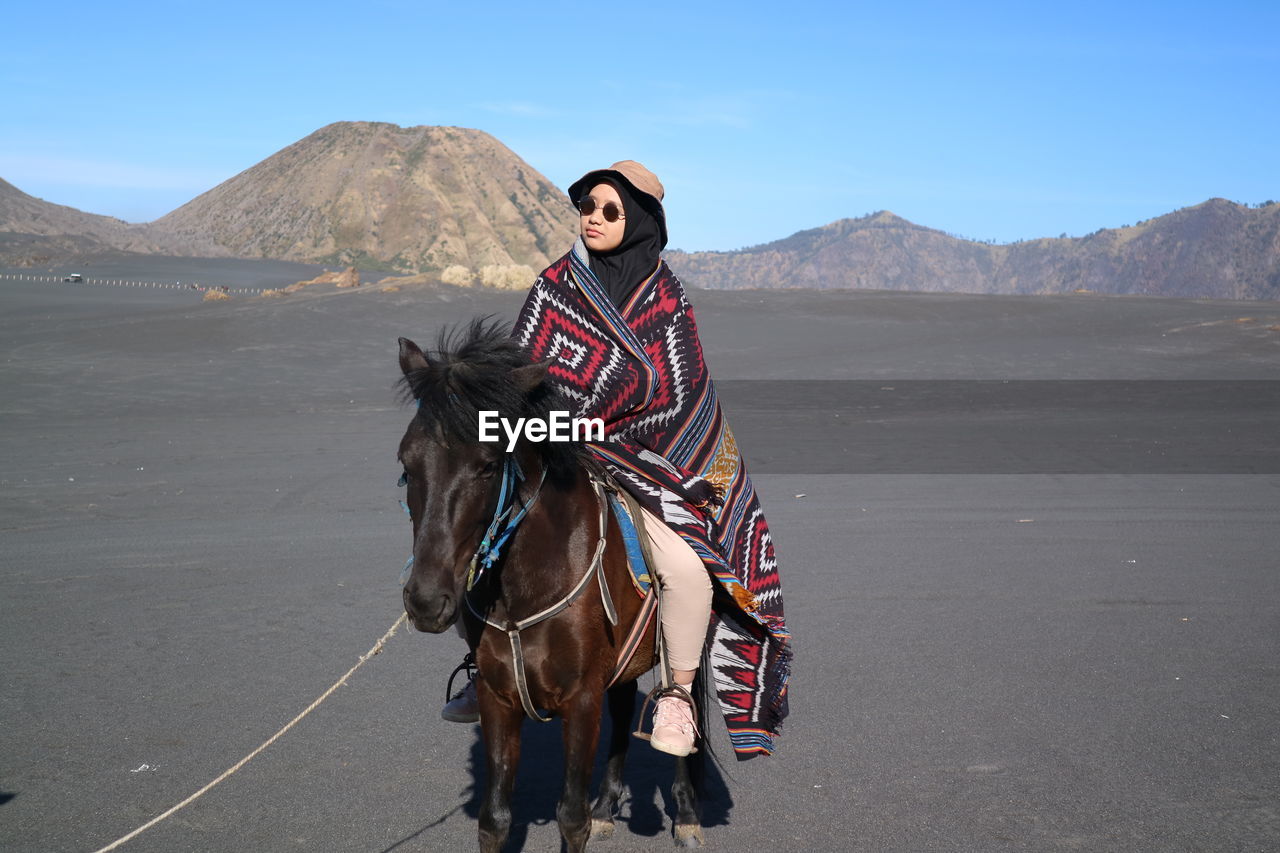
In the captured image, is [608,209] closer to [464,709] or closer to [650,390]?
[650,390]

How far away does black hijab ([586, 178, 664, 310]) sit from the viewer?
421cm

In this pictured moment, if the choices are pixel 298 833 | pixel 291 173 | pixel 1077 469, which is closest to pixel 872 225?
pixel 291 173

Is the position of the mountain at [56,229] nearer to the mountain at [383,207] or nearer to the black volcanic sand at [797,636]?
the mountain at [383,207]

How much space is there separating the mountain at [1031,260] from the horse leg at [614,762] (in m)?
80.8

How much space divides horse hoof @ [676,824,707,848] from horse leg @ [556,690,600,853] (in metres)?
0.98

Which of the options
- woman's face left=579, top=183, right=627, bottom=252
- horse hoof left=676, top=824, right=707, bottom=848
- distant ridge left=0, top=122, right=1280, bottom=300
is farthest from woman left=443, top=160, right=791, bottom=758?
distant ridge left=0, top=122, right=1280, bottom=300

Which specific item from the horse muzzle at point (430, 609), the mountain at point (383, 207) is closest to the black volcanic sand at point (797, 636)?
the horse muzzle at point (430, 609)

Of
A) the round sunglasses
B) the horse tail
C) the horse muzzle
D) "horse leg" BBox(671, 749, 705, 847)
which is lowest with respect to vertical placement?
"horse leg" BBox(671, 749, 705, 847)

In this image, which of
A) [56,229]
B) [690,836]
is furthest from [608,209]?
[56,229]

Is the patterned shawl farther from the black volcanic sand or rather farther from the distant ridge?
the distant ridge

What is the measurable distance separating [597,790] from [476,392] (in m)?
2.60

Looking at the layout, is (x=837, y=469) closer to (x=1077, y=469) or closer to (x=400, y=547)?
(x=1077, y=469)

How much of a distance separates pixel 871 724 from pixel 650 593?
7.57 ft

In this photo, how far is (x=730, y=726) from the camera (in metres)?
4.77
